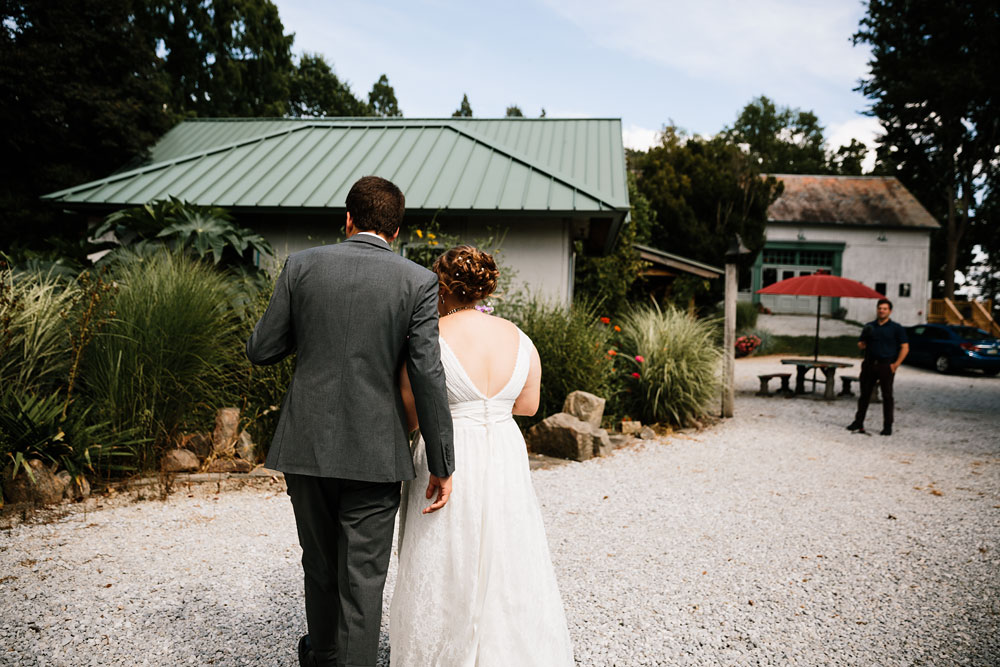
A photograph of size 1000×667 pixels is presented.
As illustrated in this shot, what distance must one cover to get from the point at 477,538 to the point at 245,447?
438 centimetres

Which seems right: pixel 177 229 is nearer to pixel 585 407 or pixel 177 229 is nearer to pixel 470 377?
pixel 585 407

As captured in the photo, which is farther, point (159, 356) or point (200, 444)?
point (200, 444)

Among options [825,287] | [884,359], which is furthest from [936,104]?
[884,359]

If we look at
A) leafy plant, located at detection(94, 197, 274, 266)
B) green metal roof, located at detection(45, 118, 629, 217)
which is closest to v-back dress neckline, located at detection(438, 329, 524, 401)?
leafy plant, located at detection(94, 197, 274, 266)

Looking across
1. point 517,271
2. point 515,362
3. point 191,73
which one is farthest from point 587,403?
point 191,73

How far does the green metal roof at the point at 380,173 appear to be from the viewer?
9.70 meters

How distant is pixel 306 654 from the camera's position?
8.18 ft

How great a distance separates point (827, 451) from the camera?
7.87 metres

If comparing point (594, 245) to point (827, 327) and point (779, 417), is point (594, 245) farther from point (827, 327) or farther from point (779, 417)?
point (827, 327)

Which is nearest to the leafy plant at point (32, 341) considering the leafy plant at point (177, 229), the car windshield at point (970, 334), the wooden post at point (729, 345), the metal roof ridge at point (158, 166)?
the leafy plant at point (177, 229)

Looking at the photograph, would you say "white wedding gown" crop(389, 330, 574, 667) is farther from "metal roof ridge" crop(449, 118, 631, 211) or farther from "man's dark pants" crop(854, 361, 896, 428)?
"man's dark pants" crop(854, 361, 896, 428)

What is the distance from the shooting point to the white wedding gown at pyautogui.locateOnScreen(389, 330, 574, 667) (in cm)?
230

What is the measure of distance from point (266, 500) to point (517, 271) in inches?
235

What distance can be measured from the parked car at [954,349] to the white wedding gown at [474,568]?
18091 millimetres
